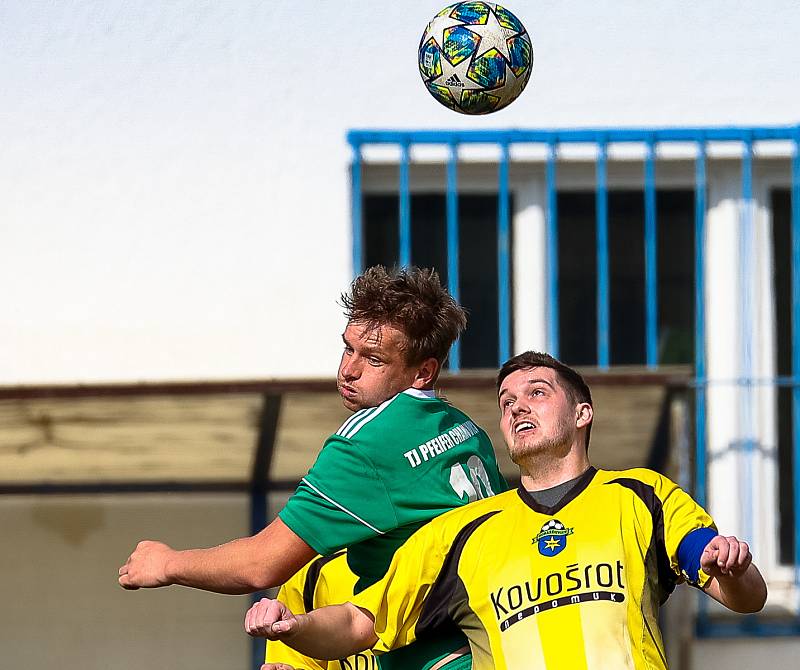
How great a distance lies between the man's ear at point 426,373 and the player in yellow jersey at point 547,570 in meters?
0.26

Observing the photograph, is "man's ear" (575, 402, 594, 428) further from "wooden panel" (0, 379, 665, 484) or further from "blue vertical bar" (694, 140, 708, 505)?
"blue vertical bar" (694, 140, 708, 505)

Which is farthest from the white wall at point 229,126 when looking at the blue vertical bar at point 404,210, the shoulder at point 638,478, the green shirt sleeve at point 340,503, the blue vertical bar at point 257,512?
the shoulder at point 638,478

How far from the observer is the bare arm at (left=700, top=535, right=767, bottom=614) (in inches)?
120

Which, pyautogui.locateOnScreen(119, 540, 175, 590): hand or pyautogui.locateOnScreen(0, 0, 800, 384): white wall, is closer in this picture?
pyautogui.locateOnScreen(119, 540, 175, 590): hand

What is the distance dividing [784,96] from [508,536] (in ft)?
12.5

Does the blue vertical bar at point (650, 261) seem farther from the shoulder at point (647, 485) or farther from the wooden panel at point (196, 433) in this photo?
the shoulder at point (647, 485)

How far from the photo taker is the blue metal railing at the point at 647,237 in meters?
6.42

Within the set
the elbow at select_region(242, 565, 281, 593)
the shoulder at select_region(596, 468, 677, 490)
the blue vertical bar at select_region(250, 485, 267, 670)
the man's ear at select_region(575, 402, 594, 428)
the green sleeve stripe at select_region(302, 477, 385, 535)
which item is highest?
the man's ear at select_region(575, 402, 594, 428)

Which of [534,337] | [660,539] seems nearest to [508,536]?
[660,539]

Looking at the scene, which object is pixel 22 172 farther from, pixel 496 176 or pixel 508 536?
pixel 508 536

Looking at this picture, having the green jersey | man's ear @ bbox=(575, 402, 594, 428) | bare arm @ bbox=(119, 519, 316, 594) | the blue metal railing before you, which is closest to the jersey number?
the green jersey

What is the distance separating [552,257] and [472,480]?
9.52 feet

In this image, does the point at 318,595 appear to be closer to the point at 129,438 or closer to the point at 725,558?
the point at 725,558

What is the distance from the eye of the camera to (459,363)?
6.68 meters
